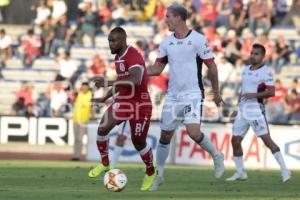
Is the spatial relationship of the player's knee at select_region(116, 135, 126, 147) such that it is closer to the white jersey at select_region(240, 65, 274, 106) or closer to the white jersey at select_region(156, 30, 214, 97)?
the white jersey at select_region(240, 65, 274, 106)

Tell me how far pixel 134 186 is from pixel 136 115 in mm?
1653

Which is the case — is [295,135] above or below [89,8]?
below

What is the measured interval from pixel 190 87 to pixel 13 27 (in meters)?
23.4

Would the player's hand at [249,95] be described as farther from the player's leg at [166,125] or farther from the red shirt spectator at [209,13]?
the red shirt spectator at [209,13]

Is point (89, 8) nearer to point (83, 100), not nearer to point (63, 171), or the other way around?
point (83, 100)

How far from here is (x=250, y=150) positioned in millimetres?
27000

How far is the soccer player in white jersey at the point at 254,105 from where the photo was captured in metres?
19.0

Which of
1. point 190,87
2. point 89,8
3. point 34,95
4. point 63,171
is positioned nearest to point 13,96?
point 34,95

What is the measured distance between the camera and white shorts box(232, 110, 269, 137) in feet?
62.8

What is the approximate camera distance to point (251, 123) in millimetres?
19250

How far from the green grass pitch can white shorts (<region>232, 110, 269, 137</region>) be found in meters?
0.92

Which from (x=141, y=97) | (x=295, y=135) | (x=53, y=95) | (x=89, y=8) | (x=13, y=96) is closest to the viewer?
Result: (x=141, y=97)

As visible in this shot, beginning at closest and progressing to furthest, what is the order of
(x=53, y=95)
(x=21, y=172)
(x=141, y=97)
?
(x=141, y=97), (x=21, y=172), (x=53, y=95)

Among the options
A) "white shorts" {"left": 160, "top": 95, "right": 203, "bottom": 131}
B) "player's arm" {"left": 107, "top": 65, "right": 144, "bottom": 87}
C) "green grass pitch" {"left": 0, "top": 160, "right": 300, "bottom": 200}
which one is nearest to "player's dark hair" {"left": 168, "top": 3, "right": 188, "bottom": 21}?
"player's arm" {"left": 107, "top": 65, "right": 144, "bottom": 87}
